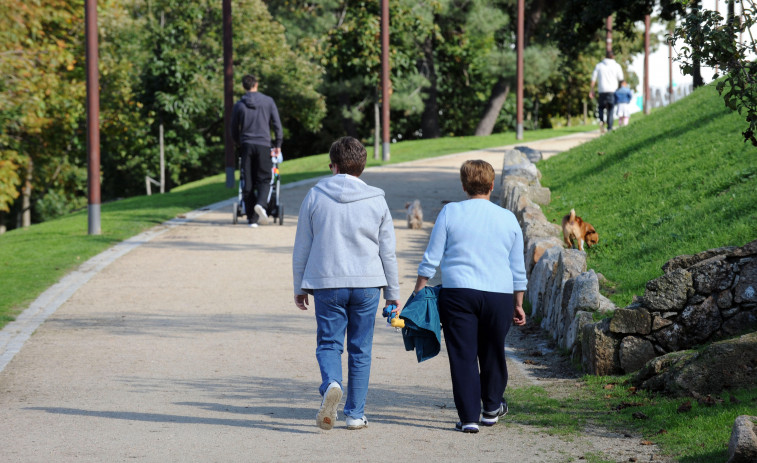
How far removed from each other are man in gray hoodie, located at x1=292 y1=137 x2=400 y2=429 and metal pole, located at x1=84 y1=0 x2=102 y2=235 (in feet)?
32.5

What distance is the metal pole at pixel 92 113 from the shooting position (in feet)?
49.9

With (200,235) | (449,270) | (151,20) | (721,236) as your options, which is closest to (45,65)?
(151,20)

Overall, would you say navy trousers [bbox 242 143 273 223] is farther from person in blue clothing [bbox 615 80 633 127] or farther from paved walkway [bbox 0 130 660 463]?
person in blue clothing [bbox 615 80 633 127]

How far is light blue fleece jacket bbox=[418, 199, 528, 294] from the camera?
5.90m

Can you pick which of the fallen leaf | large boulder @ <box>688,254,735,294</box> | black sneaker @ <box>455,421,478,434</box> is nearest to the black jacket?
large boulder @ <box>688,254,735,294</box>

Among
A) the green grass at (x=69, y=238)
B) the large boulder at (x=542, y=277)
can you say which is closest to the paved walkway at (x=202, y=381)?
the green grass at (x=69, y=238)

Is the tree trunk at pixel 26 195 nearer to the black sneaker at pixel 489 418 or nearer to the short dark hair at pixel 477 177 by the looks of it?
the short dark hair at pixel 477 177

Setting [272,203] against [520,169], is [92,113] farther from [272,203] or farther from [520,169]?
[520,169]

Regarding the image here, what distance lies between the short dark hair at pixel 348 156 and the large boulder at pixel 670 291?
92.3 inches

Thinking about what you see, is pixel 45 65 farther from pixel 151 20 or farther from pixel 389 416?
pixel 389 416

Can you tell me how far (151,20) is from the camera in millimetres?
41844

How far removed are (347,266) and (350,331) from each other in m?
0.41

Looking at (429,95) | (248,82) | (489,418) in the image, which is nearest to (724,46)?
(489,418)

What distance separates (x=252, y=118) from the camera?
48.3ft
